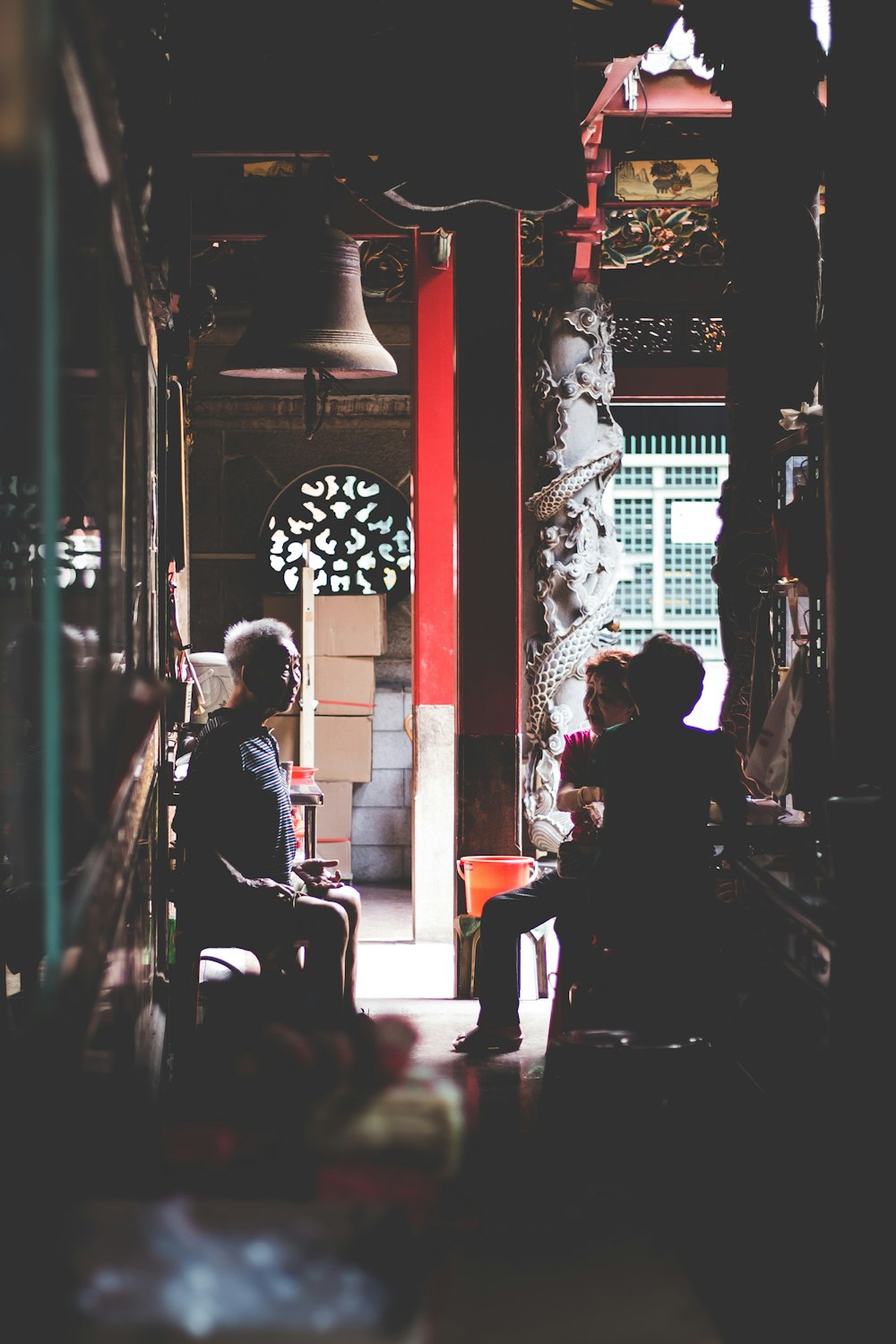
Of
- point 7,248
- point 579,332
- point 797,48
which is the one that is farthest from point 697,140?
point 7,248

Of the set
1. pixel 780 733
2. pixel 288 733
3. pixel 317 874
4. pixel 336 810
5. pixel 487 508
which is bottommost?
pixel 336 810

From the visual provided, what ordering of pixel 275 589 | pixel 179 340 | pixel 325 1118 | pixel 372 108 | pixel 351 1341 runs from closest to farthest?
pixel 351 1341
pixel 325 1118
pixel 372 108
pixel 179 340
pixel 275 589

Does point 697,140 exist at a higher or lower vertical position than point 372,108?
higher

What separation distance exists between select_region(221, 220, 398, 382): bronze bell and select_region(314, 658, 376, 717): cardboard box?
5.59m

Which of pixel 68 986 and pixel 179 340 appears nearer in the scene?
pixel 68 986

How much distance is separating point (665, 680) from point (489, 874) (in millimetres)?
2373

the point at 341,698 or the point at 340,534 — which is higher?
the point at 340,534

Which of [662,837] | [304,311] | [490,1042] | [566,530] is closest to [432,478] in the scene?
[566,530]

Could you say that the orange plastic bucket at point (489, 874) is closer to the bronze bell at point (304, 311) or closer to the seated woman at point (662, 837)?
the seated woman at point (662, 837)

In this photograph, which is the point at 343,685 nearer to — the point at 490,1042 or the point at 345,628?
the point at 345,628

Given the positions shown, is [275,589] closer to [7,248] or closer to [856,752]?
[856,752]

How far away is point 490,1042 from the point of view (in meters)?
5.51

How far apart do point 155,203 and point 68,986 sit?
277 cm

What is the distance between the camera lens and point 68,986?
5.68ft
